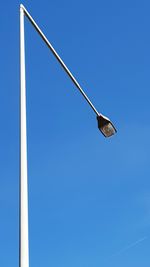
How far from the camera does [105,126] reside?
1140cm

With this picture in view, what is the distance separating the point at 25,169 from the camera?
7.67 m

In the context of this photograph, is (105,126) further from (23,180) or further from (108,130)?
(23,180)

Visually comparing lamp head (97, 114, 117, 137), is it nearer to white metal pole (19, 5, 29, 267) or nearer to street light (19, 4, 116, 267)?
street light (19, 4, 116, 267)

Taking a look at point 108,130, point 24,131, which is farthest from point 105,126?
point 24,131

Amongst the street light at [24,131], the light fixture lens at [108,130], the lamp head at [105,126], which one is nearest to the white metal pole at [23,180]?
the street light at [24,131]

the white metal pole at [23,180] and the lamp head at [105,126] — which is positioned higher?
the lamp head at [105,126]

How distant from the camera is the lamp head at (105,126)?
11.4 meters

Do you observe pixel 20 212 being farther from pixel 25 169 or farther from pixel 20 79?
pixel 20 79

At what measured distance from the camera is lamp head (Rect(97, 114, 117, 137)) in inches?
447

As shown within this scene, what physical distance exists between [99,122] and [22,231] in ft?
16.2

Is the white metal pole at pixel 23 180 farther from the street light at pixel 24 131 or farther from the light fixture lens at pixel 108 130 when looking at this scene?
the light fixture lens at pixel 108 130

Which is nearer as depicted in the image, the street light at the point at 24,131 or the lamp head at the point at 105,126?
the street light at the point at 24,131

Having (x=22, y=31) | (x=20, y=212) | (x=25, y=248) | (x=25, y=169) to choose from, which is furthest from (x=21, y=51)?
(x=25, y=248)

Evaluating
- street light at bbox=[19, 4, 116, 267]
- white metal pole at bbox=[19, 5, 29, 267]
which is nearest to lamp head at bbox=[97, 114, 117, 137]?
street light at bbox=[19, 4, 116, 267]
